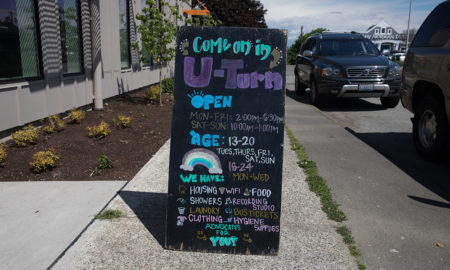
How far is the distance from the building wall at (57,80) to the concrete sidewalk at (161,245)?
10.3 ft

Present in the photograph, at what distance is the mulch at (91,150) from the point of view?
4996 millimetres

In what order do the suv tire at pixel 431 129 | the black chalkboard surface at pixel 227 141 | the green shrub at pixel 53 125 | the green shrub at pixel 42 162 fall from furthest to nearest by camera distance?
the green shrub at pixel 53 125
the suv tire at pixel 431 129
the green shrub at pixel 42 162
the black chalkboard surface at pixel 227 141

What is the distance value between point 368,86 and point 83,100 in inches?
277

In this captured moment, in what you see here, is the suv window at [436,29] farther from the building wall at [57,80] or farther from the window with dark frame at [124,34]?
the window with dark frame at [124,34]

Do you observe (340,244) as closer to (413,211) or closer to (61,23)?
(413,211)

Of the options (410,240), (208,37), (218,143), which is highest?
(208,37)

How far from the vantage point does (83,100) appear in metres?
8.58

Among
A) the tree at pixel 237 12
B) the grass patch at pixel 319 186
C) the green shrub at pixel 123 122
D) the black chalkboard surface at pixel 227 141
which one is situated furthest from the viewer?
the tree at pixel 237 12

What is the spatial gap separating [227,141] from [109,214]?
1.47 meters

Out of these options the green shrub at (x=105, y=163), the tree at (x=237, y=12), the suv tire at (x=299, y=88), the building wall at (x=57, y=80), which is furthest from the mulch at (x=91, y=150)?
the tree at (x=237, y=12)

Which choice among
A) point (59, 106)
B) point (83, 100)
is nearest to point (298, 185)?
point (59, 106)

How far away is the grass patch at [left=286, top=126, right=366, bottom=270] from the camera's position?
131 inches

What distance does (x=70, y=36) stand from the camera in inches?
327

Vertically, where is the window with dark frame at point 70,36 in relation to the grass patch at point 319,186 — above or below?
above
